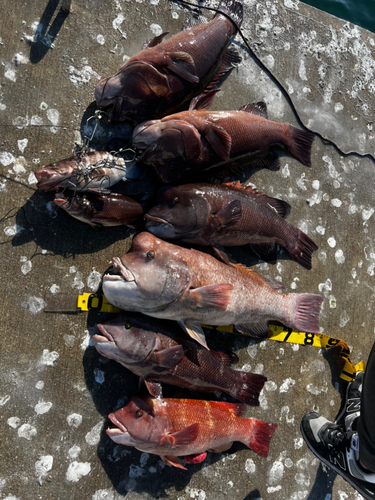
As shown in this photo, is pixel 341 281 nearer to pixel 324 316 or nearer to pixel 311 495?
pixel 324 316

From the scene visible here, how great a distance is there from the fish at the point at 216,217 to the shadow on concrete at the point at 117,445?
1.20 m

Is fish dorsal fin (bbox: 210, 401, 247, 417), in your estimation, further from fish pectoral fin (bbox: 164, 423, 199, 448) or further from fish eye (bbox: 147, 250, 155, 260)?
fish eye (bbox: 147, 250, 155, 260)

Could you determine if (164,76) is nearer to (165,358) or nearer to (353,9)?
(165,358)

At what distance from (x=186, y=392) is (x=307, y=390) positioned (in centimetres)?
170

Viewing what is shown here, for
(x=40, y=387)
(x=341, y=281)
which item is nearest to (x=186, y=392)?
(x=40, y=387)

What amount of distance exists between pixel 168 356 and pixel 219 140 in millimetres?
2084

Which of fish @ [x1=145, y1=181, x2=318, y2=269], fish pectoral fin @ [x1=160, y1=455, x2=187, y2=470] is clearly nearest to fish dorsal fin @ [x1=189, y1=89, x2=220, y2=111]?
fish @ [x1=145, y1=181, x2=318, y2=269]

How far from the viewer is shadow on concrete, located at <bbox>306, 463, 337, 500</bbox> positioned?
455 centimetres

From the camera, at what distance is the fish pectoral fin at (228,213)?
11.8ft

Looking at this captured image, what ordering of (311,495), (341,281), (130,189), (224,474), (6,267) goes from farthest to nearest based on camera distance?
(341,281)
(311,495)
(224,474)
(130,189)
(6,267)

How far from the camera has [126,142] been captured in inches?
153

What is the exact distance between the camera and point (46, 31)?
3.88 metres

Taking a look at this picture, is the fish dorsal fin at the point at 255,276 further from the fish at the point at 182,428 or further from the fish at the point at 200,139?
the fish at the point at 182,428

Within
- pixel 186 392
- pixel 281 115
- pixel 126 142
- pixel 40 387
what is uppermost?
pixel 281 115
